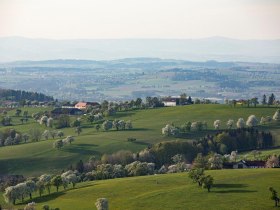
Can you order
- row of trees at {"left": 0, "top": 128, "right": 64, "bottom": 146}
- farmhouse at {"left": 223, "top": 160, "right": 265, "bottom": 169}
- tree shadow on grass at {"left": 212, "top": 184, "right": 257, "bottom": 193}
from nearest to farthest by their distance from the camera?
tree shadow on grass at {"left": 212, "top": 184, "right": 257, "bottom": 193} → farmhouse at {"left": 223, "top": 160, "right": 265, "bottom": 169} → row of trees at {"left": 0, "top": 128, "right": 64, "bottom": 146}

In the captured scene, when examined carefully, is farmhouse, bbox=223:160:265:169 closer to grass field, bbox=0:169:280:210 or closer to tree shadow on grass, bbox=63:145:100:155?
grass field, bbox=0:169:280:210

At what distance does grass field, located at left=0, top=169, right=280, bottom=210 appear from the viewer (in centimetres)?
7906

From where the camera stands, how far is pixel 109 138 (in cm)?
14925

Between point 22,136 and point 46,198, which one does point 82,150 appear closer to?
point 22,136

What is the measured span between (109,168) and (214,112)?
74820mm

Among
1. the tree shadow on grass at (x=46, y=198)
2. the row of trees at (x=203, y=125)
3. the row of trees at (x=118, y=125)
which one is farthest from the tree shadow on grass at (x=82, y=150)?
the tree shadow on grass at (x=46, y=198)

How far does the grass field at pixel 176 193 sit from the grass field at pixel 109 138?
29317 millimetres

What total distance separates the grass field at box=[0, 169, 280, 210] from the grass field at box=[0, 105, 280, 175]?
29317 millimetres

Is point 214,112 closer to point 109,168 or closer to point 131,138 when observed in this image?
point 131,138

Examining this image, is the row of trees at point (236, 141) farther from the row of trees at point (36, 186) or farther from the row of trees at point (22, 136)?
the row of trees at point (36, 186)

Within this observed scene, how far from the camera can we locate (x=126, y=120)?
17512 centimetres

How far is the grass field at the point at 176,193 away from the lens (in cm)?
7906

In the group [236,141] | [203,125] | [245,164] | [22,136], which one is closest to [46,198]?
[245,164]

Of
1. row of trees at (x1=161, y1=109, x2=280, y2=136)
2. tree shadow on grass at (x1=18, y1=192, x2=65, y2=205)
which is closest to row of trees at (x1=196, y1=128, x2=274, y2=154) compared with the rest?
row of trees at (x1=161, y1=109, x2=280, y2=136)
